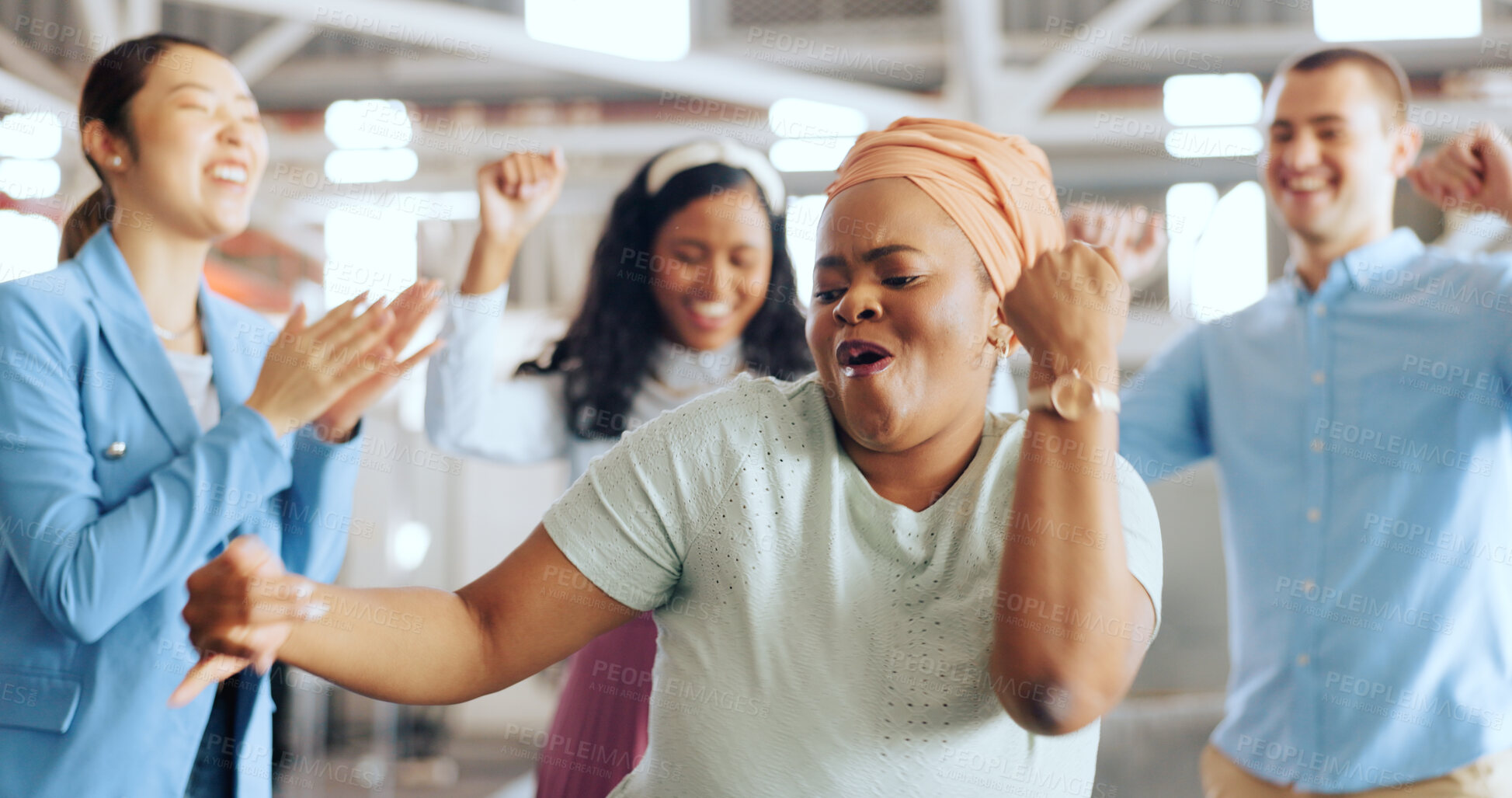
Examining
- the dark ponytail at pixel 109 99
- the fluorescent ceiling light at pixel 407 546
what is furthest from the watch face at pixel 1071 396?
the fluorescent ceiling light at pixel 407 546

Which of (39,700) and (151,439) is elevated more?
(151,439)

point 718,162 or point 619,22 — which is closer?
point 718,162

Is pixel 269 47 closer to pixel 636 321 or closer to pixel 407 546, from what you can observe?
pixel 407 546

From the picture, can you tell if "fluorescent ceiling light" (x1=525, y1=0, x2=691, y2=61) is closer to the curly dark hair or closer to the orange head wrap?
the curly dark hair

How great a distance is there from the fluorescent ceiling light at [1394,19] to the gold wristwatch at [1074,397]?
596 centimetres

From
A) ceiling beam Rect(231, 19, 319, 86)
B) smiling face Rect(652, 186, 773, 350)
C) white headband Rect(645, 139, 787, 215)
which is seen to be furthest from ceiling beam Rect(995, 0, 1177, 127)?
ceiling beam Rect(231, 19, 319, 86)

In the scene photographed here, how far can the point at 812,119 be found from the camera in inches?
213

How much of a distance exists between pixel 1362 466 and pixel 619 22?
4.32m

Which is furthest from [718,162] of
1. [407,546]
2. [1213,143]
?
[407,546]

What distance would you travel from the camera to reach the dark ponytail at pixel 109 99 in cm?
181

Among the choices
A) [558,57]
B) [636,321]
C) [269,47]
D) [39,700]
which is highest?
[269,47]

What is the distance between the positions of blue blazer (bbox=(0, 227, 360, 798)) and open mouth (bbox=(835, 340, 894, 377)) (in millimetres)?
901

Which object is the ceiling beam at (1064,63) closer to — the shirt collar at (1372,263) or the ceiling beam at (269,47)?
the shirt collar at (1372,263)

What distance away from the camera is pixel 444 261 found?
29.4 ft
